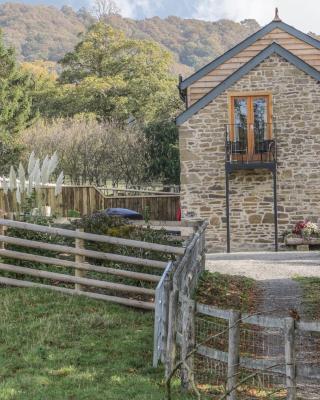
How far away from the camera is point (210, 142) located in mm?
21734

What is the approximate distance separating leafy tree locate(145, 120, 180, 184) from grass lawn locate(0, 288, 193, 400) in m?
27.0

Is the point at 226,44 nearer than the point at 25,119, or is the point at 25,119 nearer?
the point at 25,119

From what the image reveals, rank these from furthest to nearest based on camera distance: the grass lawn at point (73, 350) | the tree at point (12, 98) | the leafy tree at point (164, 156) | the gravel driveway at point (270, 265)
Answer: the tree at point (12, 98) < the leafy tree at point (164, 156) < the gravel driveway at point (270, 265) < the grass lawn at point (73, 350)

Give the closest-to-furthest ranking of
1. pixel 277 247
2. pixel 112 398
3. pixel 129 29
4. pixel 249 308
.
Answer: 1. pixel 112 398
2. pixel 249 308
3. pixel 277 247
4. pixel 129 29

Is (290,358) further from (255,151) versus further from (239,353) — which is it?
(255,151)

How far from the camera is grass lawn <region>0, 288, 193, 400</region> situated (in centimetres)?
685

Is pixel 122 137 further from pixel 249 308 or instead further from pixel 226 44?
pixel 226 44

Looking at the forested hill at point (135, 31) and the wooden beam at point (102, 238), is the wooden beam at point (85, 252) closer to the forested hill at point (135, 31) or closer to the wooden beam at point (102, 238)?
the wooden beam at point (102, 238)

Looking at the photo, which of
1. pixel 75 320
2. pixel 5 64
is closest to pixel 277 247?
pixel 75 320

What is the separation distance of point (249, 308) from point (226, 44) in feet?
474

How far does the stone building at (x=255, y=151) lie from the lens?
2138 cm

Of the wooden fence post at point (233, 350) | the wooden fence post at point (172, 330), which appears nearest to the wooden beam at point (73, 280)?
the wooden fence post at point (172, 330)

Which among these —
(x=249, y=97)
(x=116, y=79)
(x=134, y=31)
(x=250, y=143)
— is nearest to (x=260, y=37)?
(x=249, y=97)

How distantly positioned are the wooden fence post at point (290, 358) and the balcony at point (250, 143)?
51.9ft
